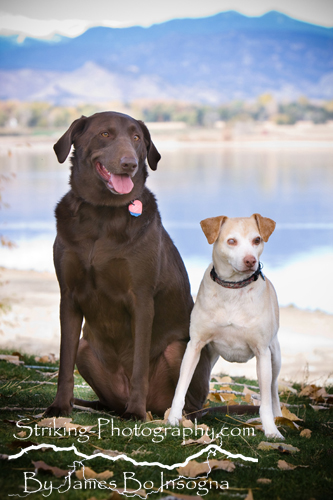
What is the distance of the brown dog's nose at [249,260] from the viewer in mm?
3139

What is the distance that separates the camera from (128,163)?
128 inches

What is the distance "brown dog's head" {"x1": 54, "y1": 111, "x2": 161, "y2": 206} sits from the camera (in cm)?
332

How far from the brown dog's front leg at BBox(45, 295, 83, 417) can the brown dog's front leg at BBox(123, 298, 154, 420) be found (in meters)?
0.34

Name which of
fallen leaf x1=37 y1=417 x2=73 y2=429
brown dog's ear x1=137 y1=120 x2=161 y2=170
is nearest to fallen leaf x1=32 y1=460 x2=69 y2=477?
fallen leaf x1=37 y1=417 x2=73 y2=429

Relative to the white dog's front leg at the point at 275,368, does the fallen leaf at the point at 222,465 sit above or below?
below

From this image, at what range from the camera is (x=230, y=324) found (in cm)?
328

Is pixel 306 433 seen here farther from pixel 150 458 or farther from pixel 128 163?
pixel 128 163

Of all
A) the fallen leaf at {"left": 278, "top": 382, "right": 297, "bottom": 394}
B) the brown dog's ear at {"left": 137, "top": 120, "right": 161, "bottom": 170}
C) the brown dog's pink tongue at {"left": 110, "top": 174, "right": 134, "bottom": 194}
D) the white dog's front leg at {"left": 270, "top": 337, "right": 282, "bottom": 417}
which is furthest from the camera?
the fallen leaf at {"left": 278, "top": 382, "right": 297, "bottom": 394}

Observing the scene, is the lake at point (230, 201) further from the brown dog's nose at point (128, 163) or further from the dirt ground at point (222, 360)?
the brown dog's nose at point (128, 163)

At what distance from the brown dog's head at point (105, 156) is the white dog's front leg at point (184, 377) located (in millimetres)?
927

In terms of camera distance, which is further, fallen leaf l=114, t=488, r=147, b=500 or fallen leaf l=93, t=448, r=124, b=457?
fallen leaf l=93, t=448, r=124, b=457

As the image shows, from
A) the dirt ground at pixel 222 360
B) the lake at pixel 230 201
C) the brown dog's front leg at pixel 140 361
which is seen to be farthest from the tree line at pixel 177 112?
the brown dog's front leg at pixel 140 361

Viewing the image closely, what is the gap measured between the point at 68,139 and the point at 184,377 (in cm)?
150

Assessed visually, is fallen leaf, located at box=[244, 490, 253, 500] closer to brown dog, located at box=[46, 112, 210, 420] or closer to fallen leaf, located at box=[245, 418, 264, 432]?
fallen leaf, located at box=[245, 418, 264, 432]
